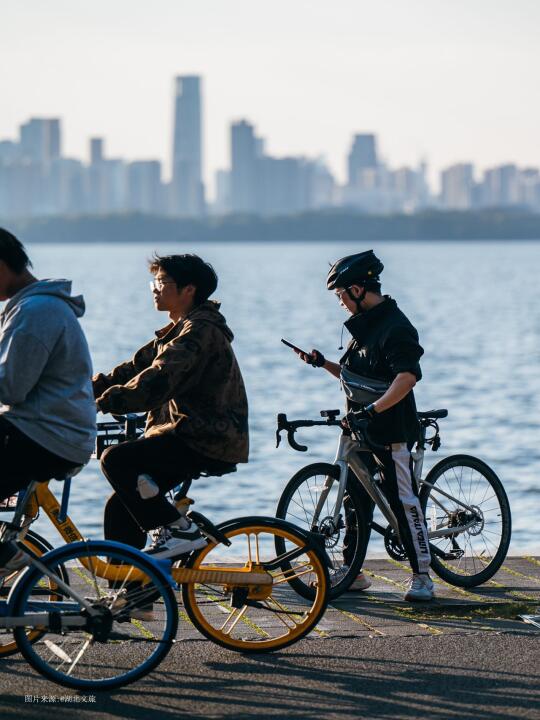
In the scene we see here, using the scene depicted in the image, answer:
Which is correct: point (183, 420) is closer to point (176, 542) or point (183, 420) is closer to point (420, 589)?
point (176, 542)

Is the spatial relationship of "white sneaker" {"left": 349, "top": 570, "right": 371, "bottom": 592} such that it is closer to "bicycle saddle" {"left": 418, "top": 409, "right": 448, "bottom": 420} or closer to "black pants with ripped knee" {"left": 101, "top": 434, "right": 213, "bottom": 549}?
"bicycle saddle" {"left": 418, "top": 409, "right": 448, "bottom": 420}

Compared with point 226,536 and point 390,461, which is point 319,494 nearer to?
point 390,461

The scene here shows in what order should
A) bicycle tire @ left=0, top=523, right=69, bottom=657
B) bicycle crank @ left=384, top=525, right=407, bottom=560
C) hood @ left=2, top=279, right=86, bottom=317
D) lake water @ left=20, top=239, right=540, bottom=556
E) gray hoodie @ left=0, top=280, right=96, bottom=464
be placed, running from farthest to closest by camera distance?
lake water @ left=20, top=239, right=540, bottom=556 < bicycle crank @ left=384, top=525, right=407, bottom=560 < bicycle tire @ left=0, top=523, right=69, bottom=657 < hood @ left=2, top=279, right=86, bottom=317 < gray hoodie @ left=0, top=280, right=96, bottom=464

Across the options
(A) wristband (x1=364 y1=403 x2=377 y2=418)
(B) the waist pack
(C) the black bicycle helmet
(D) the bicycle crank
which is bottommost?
(D) the bicycle crank

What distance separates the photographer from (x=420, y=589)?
7.19 m

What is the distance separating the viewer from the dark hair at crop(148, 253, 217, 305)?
6.09 meters

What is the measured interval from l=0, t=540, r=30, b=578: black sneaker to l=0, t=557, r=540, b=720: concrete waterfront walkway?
46 cm

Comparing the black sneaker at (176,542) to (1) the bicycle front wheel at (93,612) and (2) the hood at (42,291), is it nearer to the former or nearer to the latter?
(1) the bicycle front wheel at (93,612)

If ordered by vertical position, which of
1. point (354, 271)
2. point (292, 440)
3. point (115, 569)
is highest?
point (354, 271)

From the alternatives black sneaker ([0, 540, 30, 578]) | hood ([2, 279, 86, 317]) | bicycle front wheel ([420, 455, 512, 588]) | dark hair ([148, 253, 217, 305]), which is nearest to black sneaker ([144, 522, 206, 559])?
black sneaker ([0, 540, 30, 578])

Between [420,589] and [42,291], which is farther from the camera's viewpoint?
[420,589]

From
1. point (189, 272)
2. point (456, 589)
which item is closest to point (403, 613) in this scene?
point (456, 589)

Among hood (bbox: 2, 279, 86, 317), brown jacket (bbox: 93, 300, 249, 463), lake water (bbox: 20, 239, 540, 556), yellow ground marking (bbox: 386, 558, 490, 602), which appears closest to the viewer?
hood (bbox: 2, 279, 86, 317)

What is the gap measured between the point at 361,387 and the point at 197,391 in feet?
4.76
